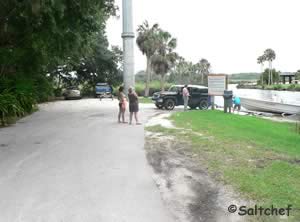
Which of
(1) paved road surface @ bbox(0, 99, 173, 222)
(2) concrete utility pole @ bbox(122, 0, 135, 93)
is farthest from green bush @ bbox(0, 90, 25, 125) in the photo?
(2) concrete utility pole @ bbox(122, 0, 135, 93)

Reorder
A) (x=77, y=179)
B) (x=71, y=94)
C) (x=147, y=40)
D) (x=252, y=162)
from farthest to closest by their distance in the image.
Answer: (x=147, y=40) < (x=71, y=94) < (x=252, y=162) < (x=77, y=179)

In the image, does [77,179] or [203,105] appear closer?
[77,179]

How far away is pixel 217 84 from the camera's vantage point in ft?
80.3

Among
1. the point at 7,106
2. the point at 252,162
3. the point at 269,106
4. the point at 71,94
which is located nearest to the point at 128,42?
the point at 7,106

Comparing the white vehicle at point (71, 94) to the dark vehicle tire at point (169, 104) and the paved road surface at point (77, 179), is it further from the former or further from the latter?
the paved road surface at point (77, 179)

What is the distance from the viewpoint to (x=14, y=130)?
15477 millimetres

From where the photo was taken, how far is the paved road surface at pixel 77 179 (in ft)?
19.5

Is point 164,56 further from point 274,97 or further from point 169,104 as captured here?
point 169,104

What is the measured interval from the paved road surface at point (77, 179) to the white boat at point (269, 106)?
21.9 meters

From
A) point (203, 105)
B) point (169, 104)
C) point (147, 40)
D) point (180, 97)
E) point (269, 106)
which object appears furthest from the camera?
point (147, 40)

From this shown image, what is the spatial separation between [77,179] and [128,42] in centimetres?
2048

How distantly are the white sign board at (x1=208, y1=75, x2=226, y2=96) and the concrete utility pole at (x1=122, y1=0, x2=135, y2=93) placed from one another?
6.12 metres

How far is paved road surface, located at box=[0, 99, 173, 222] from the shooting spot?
595 centimetres

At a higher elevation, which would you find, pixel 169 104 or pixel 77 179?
pixel 169 104
